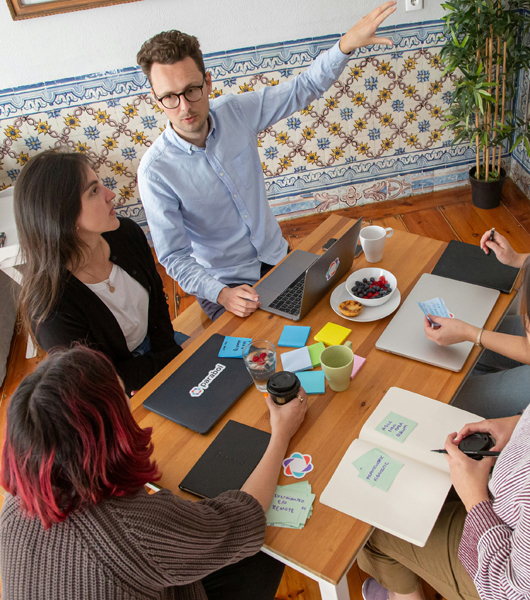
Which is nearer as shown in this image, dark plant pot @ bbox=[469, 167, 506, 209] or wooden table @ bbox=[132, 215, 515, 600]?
wooden table @ bbox=[132, 215, 515, 600]

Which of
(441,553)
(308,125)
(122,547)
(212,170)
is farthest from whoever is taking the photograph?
(308,125)

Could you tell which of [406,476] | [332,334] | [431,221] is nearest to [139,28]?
[431,221]

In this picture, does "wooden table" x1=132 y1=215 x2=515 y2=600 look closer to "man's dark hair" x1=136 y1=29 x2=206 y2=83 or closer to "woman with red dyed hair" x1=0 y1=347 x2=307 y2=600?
"woman with red dyed hair" x1=0 y1=347 x2=307 y2=600

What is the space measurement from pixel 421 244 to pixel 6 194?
2.31m

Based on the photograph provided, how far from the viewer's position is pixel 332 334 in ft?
4.64

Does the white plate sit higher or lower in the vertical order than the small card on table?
higher

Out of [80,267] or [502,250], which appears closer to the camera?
[502,250]

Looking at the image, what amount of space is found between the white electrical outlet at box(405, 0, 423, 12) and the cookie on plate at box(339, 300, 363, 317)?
2134 mm

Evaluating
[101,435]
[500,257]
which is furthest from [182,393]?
Result: [500,257]

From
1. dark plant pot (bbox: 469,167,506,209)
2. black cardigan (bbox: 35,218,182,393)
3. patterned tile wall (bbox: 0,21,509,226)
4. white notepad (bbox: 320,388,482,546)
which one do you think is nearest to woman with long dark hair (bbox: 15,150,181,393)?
black cardigan (bbox: 35,218,182,393)

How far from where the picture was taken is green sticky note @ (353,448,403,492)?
1.06 meters

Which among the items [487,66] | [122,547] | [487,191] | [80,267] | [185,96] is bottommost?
[487,191]

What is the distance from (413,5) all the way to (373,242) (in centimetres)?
194

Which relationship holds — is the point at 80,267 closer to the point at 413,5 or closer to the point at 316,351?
the point at 316,351
